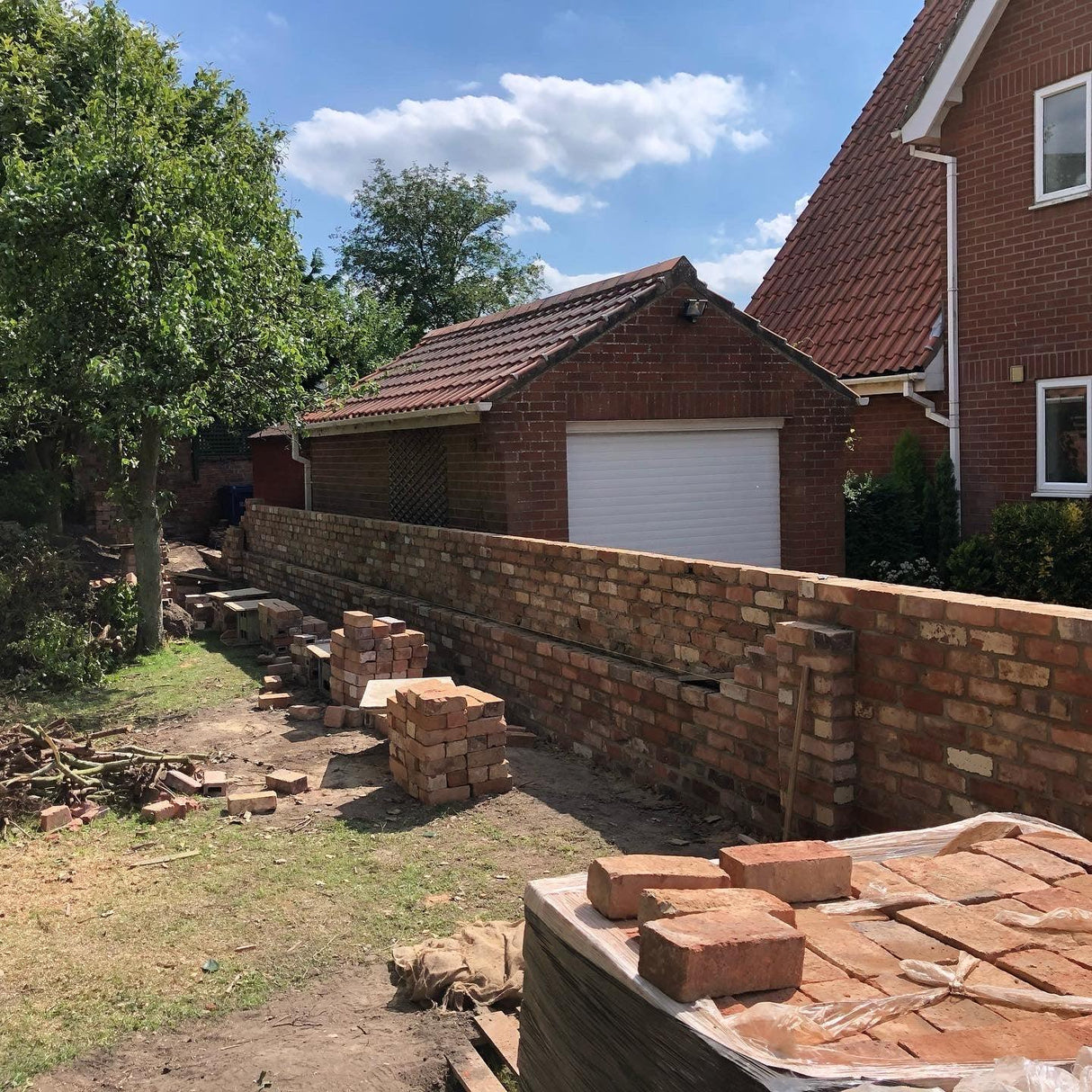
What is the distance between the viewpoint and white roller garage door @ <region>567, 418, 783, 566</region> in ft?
36.8

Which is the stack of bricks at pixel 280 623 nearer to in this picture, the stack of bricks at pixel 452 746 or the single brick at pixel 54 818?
the single brick at pixel 54 818

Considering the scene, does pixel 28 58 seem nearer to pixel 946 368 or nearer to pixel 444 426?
pixel 444 426

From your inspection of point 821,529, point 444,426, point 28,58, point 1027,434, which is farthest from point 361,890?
point 28,58

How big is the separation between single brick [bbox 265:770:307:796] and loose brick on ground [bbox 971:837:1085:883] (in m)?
5.08

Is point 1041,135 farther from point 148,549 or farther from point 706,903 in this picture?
point 148,549

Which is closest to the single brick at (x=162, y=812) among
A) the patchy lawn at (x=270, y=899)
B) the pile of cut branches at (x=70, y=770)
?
the patchy lawn at (x=270, y=899)

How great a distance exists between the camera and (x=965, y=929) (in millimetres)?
3086

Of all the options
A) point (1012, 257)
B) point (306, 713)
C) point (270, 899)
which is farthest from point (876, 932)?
point (1012, 257)

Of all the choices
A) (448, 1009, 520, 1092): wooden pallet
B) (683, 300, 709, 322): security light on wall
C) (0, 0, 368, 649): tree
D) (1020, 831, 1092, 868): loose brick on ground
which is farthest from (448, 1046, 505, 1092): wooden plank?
(683, 300, 709, 322): security light on wall

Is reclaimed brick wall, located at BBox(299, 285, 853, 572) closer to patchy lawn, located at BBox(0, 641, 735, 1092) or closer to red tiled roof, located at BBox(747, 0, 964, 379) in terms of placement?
red tiled roof, located at BBox(747, 0, 964, 379)

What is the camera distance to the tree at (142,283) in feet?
35.1

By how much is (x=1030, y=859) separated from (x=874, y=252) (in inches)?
532

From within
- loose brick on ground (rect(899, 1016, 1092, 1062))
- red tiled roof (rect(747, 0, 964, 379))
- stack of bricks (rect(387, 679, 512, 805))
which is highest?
red tiled roof (rect(747, 0, 964, 379))

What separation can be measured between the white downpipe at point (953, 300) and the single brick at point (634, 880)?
11012mm
